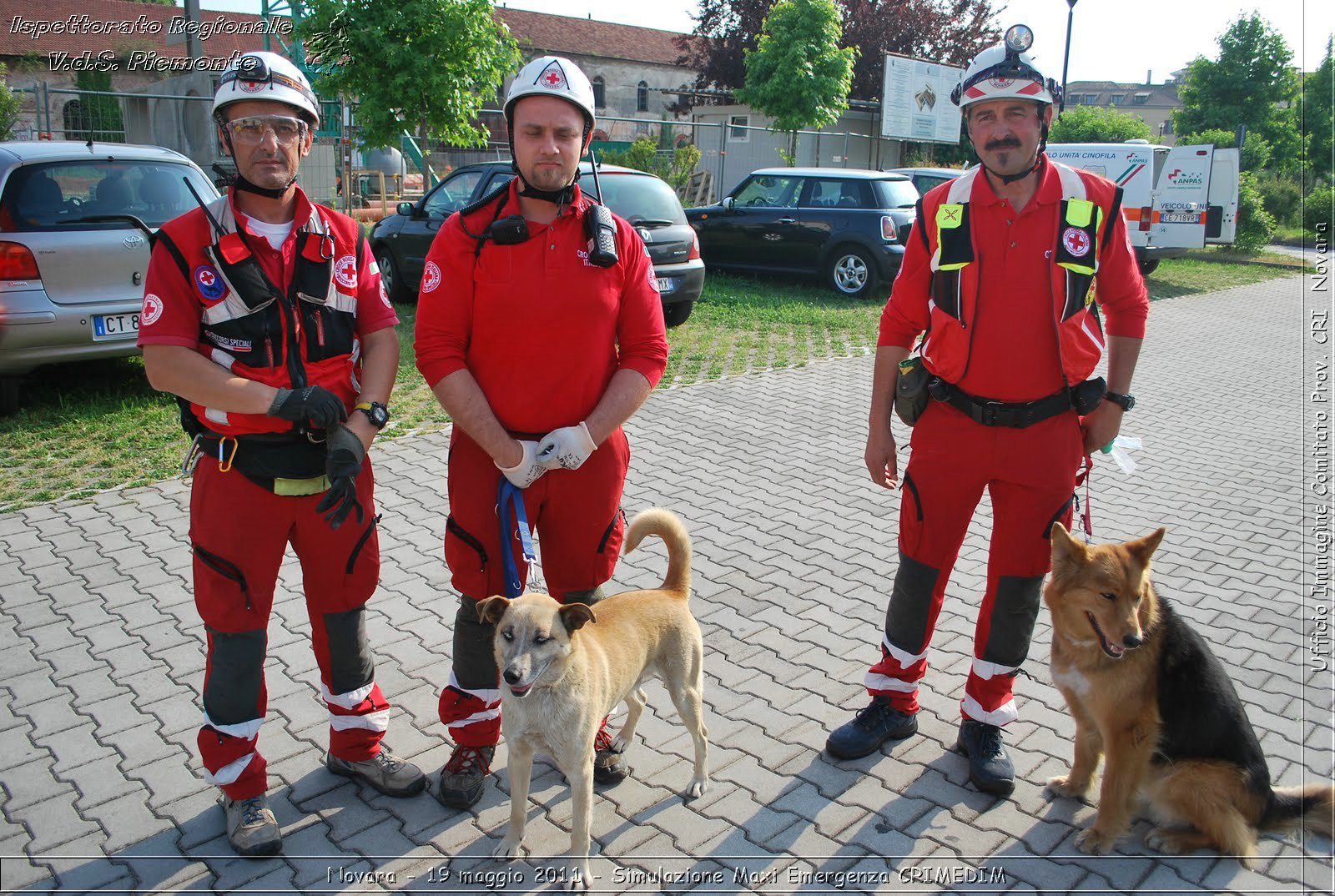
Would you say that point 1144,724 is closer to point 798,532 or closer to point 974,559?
point 974,559

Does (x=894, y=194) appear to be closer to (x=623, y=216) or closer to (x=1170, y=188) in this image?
(x=623, y=216)

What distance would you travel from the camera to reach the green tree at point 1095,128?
1260 inches

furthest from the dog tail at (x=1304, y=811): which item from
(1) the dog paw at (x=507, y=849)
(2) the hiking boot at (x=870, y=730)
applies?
(1) the dog paw at (x=507, y=849)

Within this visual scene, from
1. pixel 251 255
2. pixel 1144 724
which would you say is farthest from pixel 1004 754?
pixel 251 255

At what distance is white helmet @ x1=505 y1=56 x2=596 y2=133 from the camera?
2.95 m

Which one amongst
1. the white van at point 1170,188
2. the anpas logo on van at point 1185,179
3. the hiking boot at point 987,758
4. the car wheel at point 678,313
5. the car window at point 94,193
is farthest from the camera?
the anpas logo on van at point 1185,179

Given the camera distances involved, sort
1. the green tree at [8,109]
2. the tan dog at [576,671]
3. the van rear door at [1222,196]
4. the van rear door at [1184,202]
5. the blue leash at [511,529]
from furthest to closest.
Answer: the green tree at [8,109] < the van rear door at [1222,196] < the van rear door at [1184,202] < the blue leash at [511,529] < the tan dog at [576,671]

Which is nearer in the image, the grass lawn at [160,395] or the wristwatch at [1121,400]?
the wristwatch at [1121,400]

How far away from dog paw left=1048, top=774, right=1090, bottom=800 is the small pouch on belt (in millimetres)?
1438

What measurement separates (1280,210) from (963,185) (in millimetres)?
31991

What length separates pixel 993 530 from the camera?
140 inches

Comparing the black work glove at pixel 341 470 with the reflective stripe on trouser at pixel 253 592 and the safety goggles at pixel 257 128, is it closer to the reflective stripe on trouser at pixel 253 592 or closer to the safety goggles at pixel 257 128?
the reflective stripe on trouser at pixel 253 592

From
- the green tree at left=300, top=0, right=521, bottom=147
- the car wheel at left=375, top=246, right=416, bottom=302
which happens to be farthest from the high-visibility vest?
the green tree at left=300, top=0, right=521, bottom=147

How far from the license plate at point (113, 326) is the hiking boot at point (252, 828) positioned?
5.15 m
